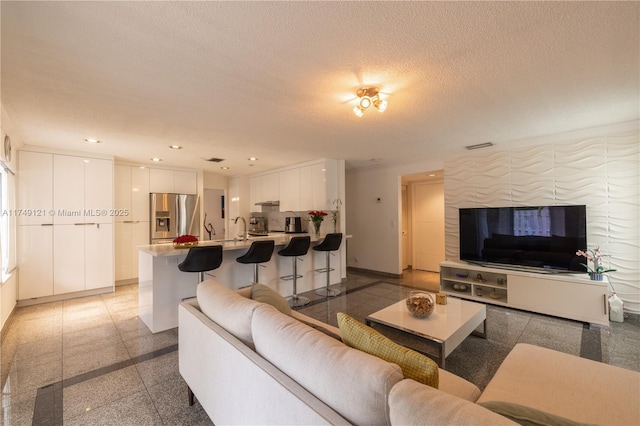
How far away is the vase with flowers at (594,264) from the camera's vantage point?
3145mm

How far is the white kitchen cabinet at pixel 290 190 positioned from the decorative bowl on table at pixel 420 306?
3.44 m

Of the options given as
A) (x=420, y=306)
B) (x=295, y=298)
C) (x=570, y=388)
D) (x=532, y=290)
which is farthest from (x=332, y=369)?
(x=532, y=290)

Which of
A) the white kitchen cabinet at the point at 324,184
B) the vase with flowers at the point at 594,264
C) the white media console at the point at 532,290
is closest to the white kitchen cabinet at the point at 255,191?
the white kitchen cabinet at the point at 324,184

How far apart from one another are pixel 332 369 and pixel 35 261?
16.9 feet

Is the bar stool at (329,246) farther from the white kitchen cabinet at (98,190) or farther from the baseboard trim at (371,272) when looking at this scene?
the white kitchen cabinet at (98,190)

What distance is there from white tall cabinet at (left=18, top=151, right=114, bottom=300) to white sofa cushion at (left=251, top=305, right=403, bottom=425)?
4656 mm

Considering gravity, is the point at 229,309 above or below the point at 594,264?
above

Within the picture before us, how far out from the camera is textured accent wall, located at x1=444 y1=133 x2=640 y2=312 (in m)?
3.22

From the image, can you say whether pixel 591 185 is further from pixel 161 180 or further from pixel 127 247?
pixel 127 247

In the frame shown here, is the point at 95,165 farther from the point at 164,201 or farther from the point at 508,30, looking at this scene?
the point at 508,30

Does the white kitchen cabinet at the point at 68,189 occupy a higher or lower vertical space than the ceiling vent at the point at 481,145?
lower

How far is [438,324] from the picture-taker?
2.27 metres

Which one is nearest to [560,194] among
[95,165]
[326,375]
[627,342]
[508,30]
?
[627,342]

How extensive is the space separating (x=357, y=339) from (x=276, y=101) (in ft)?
7.09
